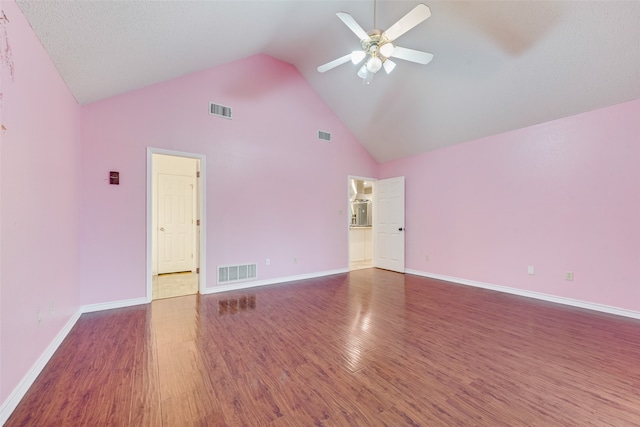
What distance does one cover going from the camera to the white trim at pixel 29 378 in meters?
1.51

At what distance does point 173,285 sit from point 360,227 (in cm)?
443

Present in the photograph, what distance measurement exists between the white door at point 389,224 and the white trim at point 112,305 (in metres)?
4.53

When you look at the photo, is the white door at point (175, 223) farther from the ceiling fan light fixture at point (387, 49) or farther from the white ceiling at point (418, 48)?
the ceiling fan light fixture at point (387, 49)

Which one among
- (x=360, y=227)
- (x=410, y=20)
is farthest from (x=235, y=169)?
(x=360, y=227)

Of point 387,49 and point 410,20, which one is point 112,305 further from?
point 410,20

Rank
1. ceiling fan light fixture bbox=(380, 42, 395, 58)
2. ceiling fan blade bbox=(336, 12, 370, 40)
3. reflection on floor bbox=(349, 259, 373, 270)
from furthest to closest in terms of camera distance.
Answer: reflection on floor bbox=(349, 259, 373, 270) → ceiling fan light fixture bbox=(380, 42, 395, 58) → ceiling fan blade bbox=(336, 12, 370, 40)

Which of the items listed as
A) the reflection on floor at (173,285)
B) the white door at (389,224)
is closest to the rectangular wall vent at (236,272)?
the reflection on floor at (173,285)

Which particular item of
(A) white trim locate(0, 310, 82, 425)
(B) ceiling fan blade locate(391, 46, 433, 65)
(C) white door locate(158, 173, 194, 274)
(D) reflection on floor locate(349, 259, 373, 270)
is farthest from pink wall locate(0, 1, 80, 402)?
(D) reflection on floor locate(349, 259, 373, 270)

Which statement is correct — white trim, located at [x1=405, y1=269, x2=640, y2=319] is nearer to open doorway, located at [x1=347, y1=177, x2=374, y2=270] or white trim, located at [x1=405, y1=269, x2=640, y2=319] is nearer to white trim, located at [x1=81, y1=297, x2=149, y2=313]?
open doorway, located at [x1=347, y1=177, x2=374, y2=270]

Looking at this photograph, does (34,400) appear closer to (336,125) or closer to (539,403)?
(539,403)

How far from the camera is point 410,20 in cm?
211

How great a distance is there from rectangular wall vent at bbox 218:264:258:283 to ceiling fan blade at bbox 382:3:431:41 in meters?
3.68

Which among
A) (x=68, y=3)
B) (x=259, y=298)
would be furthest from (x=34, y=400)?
(x=68, y=3)

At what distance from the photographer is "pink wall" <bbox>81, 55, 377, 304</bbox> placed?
3.31 meters
